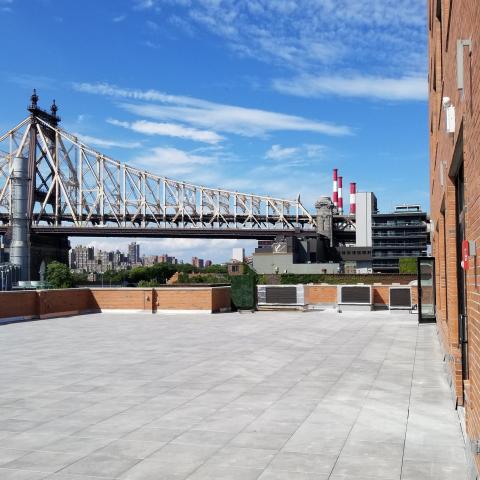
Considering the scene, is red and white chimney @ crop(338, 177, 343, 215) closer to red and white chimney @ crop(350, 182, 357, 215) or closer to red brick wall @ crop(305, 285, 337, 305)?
red and white chimney @ crop(350, 182, 357, 215)

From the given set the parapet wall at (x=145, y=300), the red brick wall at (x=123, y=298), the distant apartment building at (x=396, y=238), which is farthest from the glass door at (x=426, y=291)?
the distant apartment building at (x=396, y=238)

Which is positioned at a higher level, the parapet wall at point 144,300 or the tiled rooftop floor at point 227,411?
the parapet wall at point 144,300

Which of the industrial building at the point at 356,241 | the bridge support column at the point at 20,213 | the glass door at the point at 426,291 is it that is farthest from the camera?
the industrial building at the point at 356,241

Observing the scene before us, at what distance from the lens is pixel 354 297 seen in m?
30.2

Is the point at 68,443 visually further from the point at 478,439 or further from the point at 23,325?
the point at 23,325

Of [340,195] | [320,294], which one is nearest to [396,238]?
[340,195]

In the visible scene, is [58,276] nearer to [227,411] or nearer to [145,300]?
[145,300]

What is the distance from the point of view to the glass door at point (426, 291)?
20781 millimetres

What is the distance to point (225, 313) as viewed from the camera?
29312mm

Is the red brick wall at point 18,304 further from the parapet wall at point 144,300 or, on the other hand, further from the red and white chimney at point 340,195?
the red and white chimney at point 340,195

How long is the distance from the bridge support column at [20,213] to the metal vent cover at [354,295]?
3340 cm

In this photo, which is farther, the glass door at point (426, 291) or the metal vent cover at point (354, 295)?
the metal vent cover at point (354, 295)

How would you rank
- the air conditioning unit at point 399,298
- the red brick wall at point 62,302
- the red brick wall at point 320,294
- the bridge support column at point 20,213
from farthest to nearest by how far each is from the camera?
1. the bridge support column at point 20,213
2. the red brick wall at point 320,294
3. the air conditioning unit at point 399,298
4. the red brick wall at point 62,302

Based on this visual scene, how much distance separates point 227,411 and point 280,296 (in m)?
21.9
